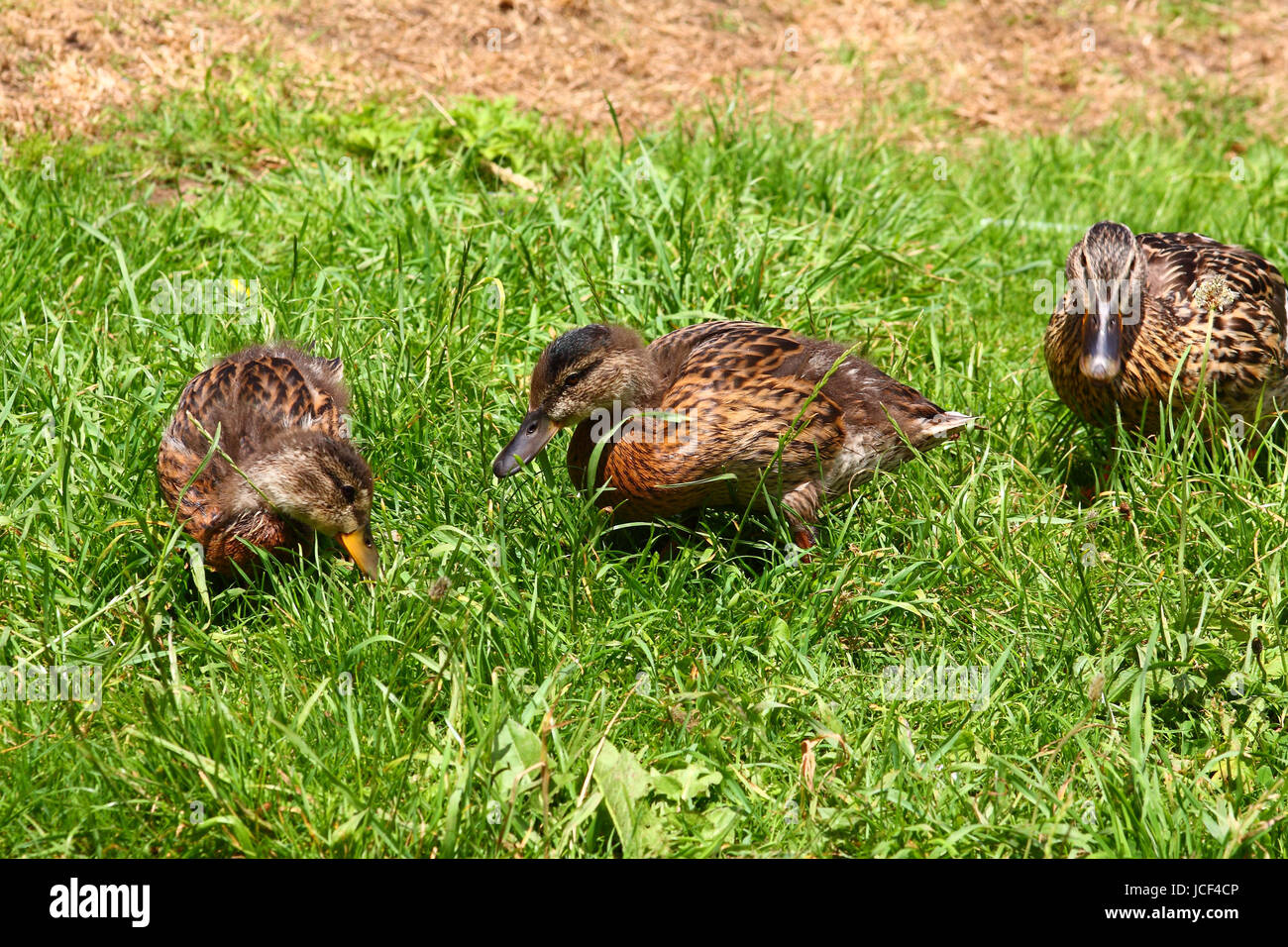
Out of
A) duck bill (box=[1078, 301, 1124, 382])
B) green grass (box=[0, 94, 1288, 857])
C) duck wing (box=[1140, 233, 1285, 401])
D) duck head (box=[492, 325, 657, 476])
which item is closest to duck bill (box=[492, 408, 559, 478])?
duck head (box=[492, 325, 657, 476])

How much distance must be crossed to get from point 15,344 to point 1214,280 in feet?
17.0

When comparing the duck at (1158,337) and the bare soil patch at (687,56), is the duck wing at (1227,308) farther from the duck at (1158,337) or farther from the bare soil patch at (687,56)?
the bare soil patch at (687,56)

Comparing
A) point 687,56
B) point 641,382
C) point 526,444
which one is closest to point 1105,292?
point 641,382

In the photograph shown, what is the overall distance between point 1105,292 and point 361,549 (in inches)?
127

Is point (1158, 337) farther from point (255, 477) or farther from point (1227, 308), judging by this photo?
point (255, 477)

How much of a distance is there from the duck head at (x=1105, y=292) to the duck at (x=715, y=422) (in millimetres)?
627

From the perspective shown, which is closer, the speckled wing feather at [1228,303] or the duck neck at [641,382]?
the duck neck at [641,382]

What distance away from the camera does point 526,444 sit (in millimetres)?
4504

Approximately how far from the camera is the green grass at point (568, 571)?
11.2 feet

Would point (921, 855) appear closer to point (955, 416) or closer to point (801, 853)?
point (801, 853)

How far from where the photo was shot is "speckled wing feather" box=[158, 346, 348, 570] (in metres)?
4.27

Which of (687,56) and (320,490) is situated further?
(687,56)

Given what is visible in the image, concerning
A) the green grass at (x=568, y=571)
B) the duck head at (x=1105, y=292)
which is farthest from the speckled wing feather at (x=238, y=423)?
the duck head at (x=1105, y=292)

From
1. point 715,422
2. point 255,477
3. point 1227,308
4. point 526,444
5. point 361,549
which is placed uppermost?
point 1227,308
